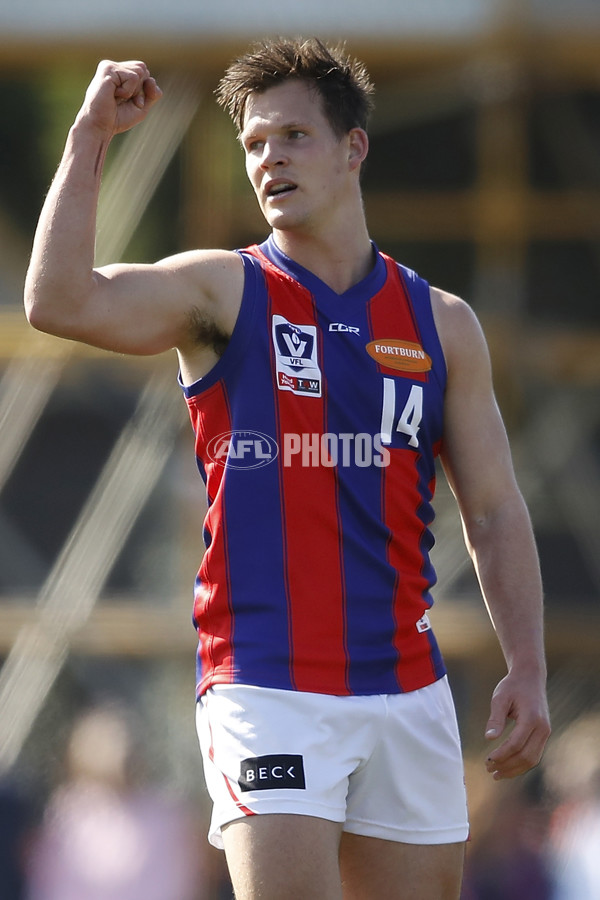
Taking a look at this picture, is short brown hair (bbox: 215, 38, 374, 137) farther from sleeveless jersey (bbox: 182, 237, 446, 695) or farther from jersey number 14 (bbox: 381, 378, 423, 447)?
jersey number 14 (bbox: 381, 378, 423, 447)

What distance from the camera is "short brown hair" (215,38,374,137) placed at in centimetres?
291

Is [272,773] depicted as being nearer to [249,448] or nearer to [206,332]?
[249,448]

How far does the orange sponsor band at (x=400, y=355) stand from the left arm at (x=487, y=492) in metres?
0.09

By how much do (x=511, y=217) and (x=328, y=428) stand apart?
3940 millimetres

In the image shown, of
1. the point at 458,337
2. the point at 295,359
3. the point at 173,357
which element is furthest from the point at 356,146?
the point at 173,357

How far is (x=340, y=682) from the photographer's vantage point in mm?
2566

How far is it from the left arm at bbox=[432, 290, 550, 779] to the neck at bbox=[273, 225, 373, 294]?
20 cm

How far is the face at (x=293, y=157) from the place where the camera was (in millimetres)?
2809

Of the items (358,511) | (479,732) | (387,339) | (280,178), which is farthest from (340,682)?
(479,732)

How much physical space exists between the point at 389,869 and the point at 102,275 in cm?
128

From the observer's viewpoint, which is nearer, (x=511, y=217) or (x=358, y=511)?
(x=358, y=511)

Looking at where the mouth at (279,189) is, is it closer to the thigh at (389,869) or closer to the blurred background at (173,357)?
the thigh at (389,869)

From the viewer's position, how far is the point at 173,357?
249 inches

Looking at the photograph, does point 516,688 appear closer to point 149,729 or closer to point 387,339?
point 387,339
